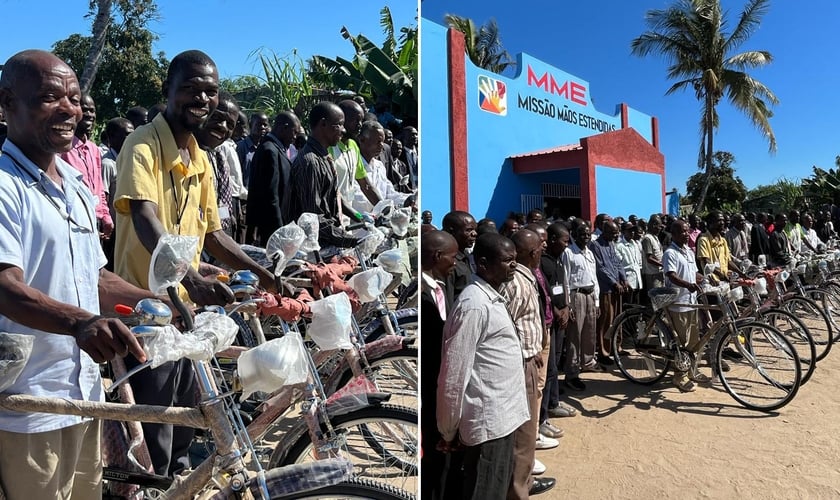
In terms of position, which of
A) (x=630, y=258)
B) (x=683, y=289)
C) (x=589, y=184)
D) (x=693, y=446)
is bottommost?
(x=693, y=446)

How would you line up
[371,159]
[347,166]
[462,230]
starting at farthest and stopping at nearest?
[371,159], [347,166], [462,230]

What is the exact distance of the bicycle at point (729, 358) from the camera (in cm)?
416

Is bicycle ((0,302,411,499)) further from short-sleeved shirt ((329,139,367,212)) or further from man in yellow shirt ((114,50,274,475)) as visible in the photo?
short-sleeved shirt ((329,139,367,212))

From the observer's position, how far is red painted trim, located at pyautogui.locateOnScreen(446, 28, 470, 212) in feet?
23.2

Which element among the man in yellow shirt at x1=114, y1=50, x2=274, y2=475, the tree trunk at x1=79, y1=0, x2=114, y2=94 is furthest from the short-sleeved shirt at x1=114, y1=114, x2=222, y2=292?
the tree trunk at x1=79, y1=0, x2=114, y2=94

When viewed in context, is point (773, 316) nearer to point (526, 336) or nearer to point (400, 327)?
point (526, 336)

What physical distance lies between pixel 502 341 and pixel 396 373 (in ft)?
1.96

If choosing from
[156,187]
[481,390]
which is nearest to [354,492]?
[481,390]

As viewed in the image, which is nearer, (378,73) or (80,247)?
(80,247)

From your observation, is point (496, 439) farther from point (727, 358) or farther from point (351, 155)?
point (727, 358)

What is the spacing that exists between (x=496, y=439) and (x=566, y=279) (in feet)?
8.05

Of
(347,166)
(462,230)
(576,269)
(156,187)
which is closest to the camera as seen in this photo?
(156,187)

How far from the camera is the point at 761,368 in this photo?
4.22m

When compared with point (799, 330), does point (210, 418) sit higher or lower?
higher
